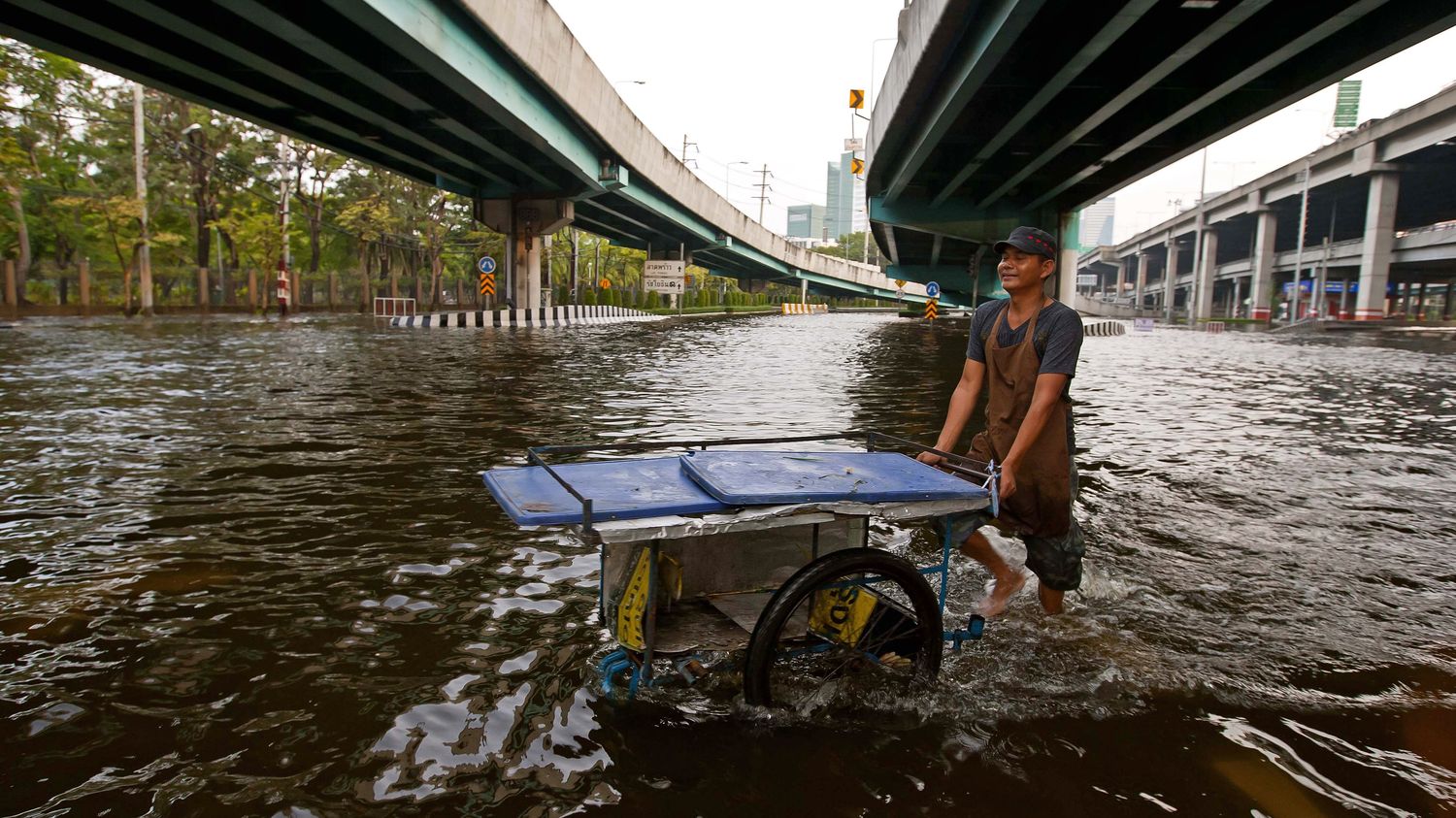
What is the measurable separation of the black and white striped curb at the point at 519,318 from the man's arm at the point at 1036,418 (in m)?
28.3

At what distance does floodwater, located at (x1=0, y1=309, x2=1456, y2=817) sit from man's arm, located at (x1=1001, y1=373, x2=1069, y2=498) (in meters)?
0.81

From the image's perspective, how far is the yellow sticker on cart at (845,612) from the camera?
10.6 feet

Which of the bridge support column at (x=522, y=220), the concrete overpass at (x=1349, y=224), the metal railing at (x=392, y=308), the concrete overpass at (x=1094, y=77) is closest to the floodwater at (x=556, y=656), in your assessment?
the concrete overpass at (x=1094, y=77)

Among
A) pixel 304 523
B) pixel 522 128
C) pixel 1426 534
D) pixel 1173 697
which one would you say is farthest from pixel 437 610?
pixel 522 128

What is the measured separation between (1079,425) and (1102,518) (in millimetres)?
4717

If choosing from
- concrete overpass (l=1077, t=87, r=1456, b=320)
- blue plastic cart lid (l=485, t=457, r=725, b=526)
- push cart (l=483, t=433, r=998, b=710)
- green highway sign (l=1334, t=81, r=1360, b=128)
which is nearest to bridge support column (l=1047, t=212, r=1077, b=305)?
concrete overpass (l=1077, t=87, r=1456, b=320)

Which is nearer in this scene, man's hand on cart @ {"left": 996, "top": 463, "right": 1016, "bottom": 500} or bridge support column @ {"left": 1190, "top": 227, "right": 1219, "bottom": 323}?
man's hand on cart @ {"left": 996, "top": 463, "right": 1016, "bottom": 500}

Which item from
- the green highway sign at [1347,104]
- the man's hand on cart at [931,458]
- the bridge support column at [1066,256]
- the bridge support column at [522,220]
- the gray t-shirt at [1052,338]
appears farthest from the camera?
the green highway sign at [1347,104]

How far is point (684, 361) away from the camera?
17812mm

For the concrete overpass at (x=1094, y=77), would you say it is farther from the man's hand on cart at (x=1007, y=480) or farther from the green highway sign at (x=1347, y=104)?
the green highway sign at (x=1347, y=104)

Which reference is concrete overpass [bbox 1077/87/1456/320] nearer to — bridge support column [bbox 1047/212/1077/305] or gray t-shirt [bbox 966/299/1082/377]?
bridge support column [bbox 1047/212/1077/305]

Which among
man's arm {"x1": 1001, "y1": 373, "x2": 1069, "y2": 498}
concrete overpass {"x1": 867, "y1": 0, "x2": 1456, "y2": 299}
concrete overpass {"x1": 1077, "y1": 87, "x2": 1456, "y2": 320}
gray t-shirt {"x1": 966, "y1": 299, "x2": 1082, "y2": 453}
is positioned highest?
concrete overpass {"x1": 1077, "y1": 87, "x2": 1456, "y2": 320}

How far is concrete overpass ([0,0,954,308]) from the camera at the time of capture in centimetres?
1424

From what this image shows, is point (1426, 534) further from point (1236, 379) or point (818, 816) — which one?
point (1236, 379)
